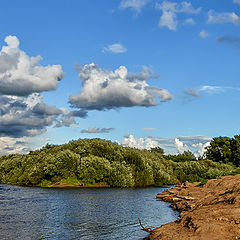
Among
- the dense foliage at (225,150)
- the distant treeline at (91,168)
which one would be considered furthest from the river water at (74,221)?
the dense foliage at (225,150)

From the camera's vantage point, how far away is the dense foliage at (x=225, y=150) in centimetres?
17912

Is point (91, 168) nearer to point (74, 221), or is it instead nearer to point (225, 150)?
point (74, 221)

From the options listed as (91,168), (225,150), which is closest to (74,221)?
(91,168)

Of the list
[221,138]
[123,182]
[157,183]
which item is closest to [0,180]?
[123,182]

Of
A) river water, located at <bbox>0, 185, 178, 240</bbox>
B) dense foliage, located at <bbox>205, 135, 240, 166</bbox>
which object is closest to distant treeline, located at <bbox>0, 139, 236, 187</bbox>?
river water, located at <bbox>0, 185, 178, 240</bbox>

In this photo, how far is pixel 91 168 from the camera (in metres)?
91.8

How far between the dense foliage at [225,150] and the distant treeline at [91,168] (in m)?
77.7

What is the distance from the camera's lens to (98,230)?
29.3 meters

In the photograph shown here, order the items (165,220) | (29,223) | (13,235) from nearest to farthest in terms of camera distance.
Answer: (13,235) < (29,223) < (165,220)

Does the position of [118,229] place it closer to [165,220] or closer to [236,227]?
[165,220]

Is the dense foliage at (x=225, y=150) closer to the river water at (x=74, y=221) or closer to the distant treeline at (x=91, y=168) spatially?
the distant treeline at (x=91, y=168)

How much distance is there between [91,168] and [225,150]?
11585 cm

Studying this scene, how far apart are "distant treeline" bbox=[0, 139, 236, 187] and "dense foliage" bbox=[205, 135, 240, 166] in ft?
255

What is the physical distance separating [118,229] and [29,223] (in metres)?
10.1
